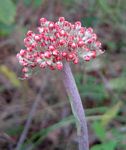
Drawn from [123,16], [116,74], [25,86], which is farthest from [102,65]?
[25,86]

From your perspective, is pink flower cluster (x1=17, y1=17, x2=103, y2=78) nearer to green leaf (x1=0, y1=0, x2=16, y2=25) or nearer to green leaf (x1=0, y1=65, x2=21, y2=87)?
green leaf (x1=0, y1=0, x2=16, y2=25)

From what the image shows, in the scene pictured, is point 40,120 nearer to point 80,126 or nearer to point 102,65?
point 102,65

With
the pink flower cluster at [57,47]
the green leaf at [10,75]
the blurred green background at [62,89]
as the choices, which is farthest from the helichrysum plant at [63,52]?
the green leaf at [10,75]

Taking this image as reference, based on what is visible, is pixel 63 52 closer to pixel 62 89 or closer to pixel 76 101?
pixel 76 101

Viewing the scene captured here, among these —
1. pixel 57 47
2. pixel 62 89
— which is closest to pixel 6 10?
pixel 62 89

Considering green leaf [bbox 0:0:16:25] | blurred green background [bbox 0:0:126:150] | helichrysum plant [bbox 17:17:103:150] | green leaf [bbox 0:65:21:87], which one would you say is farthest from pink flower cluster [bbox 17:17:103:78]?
green leaf [bbox 0:65:21:87]
